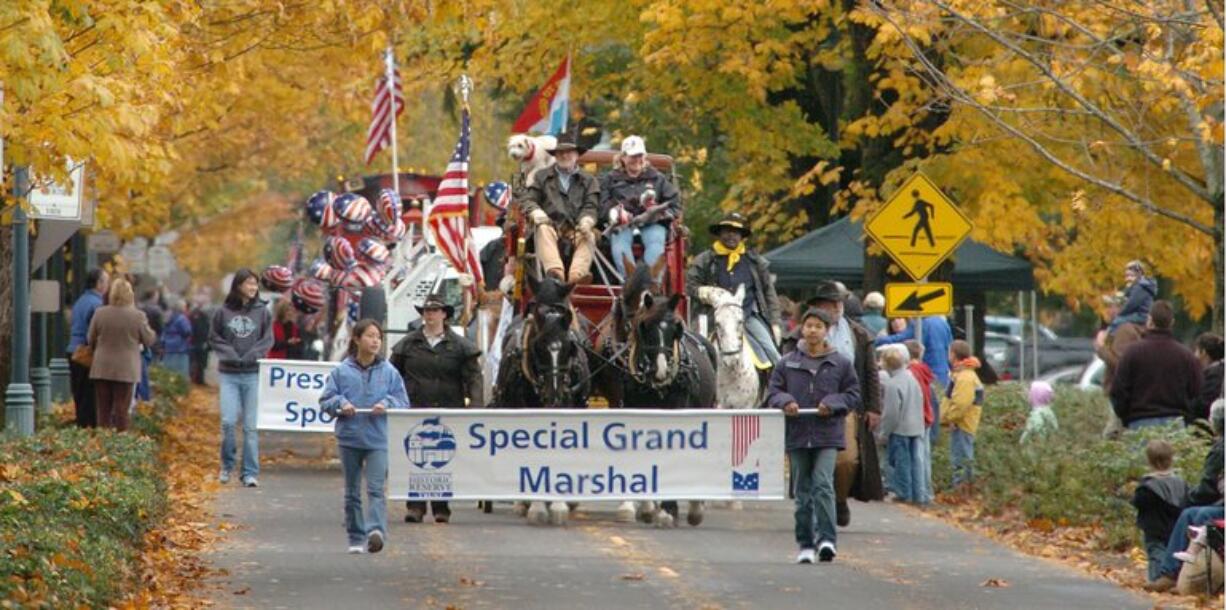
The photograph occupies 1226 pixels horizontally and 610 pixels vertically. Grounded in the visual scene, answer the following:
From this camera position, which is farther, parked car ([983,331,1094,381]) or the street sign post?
parked car ([983,331,1094,381])

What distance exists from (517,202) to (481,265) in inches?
162

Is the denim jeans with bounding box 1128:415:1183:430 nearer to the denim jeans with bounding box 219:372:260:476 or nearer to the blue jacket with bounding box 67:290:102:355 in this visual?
the denim jeans with bounding box 219:372:260:476

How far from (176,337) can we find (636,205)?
2757 cm

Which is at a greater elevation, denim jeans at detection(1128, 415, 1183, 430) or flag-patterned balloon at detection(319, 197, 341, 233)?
flag-patterned balloon at detection(319, 197, 341, 233)

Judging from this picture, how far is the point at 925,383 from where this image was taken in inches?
941

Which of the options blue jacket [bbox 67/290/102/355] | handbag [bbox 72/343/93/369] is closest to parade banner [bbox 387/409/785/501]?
handbag [bbox 72/343/93/369]

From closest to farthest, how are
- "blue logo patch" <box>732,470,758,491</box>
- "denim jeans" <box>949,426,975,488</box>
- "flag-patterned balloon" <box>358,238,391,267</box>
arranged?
"blue logo patch" <box>732,470,758,491</box> → "denim jeans" <box>949,426,975,488</box> → "flag-patterned balloon" <box>358,238,391,267</box>

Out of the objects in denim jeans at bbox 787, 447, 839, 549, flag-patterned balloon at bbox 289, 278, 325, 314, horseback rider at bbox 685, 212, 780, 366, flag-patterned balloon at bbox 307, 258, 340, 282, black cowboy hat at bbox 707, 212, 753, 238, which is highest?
flag-patterned balloon at bbox 307, 258, 340, 282

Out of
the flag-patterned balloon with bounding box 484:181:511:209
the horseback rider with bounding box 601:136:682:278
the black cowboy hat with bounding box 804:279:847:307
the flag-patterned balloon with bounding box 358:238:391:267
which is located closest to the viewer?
the black cowboy hat with bounding box 804:279:847:307

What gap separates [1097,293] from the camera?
40.0 metres

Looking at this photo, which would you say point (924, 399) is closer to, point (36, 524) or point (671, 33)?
point (671, 33)

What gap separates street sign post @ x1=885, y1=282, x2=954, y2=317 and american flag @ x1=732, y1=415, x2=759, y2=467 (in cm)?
722

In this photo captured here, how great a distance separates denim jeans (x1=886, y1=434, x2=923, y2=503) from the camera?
23.5m

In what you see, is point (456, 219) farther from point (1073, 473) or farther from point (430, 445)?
point (430, 445)
